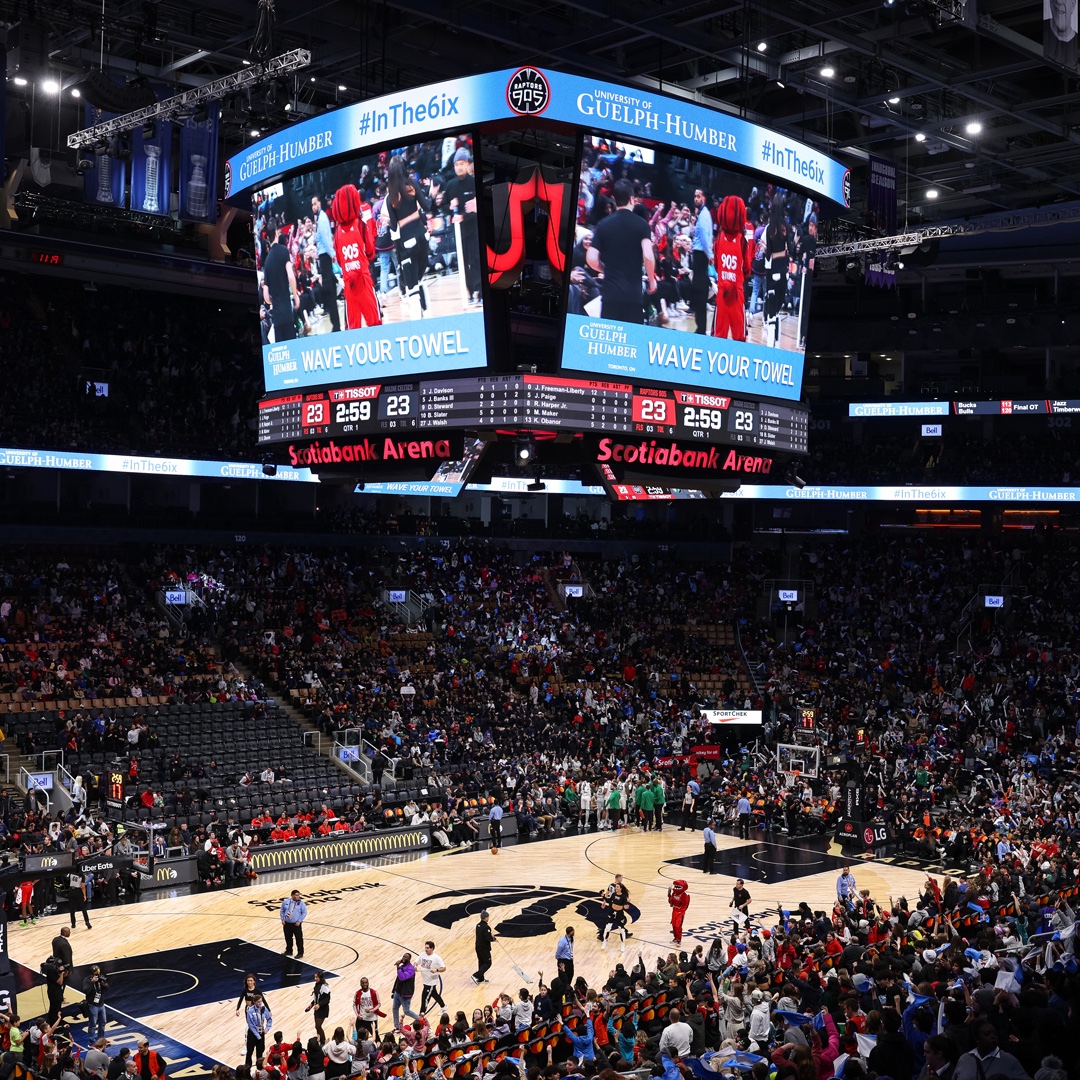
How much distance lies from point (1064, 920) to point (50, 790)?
22.3 metres

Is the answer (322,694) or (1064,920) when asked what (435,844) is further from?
(1064,920)

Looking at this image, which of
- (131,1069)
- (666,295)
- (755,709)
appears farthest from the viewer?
(755,709)

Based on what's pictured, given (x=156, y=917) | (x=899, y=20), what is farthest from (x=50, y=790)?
(x=899, y=20)

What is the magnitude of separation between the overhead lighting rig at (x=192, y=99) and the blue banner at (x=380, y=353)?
443cm

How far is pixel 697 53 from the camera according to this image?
2944 centimetres

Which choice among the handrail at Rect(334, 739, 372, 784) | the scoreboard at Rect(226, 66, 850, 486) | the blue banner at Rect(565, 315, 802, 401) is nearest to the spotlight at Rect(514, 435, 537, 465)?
the scoreboard at Rect(226, 66, 850, 486)

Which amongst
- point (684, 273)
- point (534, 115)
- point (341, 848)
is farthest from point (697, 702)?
point (534, 115)

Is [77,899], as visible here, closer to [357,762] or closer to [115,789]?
[115,789]

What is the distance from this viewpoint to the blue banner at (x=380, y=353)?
18469 millimetres

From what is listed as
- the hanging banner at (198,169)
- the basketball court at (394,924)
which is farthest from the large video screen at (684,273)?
the hanging banner at (198,169)

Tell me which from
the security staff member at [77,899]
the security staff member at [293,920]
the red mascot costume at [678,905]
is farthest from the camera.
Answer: the security staff member at [77,899]

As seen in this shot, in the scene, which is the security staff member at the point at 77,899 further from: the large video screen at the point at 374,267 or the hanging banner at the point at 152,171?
the hanging banner at the point at 152,171

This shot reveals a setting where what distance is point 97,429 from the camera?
134 ft

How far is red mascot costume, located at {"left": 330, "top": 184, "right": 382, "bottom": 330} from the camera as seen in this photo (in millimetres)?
19297
